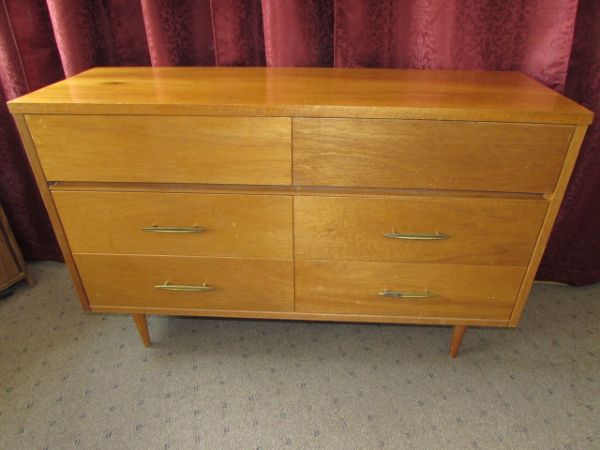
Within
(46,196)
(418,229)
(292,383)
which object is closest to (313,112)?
(418,229)

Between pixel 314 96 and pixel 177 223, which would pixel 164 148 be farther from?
pixel 314 96

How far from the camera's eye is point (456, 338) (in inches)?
49.4

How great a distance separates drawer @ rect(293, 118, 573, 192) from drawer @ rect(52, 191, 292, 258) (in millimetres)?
137

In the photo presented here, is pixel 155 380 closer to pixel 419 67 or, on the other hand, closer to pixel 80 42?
pixel 80 42

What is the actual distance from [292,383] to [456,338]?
1.62 feet

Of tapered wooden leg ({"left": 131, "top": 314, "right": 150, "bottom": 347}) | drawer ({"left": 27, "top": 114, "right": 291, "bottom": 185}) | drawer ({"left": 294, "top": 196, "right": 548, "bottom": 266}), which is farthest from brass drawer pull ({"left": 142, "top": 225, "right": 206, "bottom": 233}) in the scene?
tapered wooden leg ({"left": 131, "top": 314, "right": 150, "bottom": 347})

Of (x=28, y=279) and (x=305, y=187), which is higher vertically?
(x=305, y=187)

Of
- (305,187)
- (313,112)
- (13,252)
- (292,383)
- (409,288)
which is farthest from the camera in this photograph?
(13,252)

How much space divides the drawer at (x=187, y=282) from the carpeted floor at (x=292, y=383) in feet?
0.77

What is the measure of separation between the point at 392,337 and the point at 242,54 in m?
1.01

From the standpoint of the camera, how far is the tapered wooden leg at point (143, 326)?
4.17 ft

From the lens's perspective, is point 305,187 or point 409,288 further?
point 409,288

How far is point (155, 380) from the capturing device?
124 centimetres

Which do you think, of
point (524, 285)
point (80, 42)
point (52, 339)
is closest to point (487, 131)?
point (524, 285)
